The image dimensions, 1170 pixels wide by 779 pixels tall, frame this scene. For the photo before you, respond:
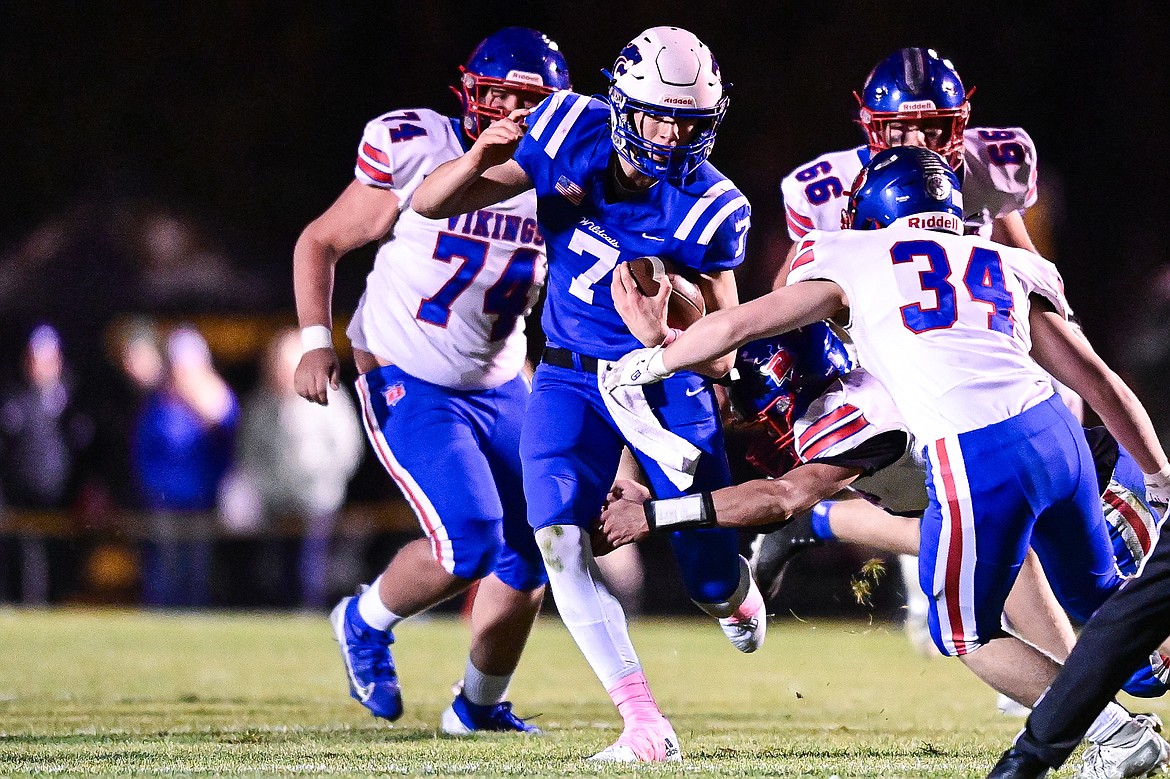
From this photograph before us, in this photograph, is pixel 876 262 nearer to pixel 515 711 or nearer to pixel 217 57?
pixel 515 711

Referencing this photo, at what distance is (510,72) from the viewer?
15.2ft

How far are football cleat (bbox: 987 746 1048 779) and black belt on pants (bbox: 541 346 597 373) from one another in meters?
1.49

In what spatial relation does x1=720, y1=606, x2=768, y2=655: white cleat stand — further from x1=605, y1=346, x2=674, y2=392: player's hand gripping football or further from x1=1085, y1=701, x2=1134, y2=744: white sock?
x1=1085, y1=701, x2=1134, y2=744: white sock

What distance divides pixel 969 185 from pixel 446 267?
150cm

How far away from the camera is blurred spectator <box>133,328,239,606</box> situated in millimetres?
9680

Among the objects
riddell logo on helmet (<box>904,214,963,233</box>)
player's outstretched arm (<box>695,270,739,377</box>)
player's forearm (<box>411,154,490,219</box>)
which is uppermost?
riddell logo on helmet (<box>904,214,963,233</box>)

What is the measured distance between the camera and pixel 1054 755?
3094 millimetres

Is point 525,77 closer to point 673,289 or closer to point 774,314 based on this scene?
point 673,289

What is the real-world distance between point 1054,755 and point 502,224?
2.26 meters

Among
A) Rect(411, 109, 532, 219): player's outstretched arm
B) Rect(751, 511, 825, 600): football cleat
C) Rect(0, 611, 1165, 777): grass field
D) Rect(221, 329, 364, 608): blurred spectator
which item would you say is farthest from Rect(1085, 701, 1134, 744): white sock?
Rect(221, 329, 364, 608): blurred spectator

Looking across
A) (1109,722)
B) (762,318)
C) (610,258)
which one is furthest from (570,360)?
(1109,722)

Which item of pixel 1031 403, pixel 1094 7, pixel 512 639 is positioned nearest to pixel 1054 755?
pixel 1031 403

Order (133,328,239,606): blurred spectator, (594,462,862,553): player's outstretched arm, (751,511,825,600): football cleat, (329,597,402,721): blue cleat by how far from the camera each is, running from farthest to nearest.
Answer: (133,328,239,606): blurred spectator < (751,511,825,600): football cleat < (329,597,402,721): blue cleat < (594,462,862,553): player's outstretched arm

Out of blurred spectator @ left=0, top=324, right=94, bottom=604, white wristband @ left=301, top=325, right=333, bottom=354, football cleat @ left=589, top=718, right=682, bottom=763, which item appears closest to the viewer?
football cleat @ left=589, top=718, right=682, bottom=763
